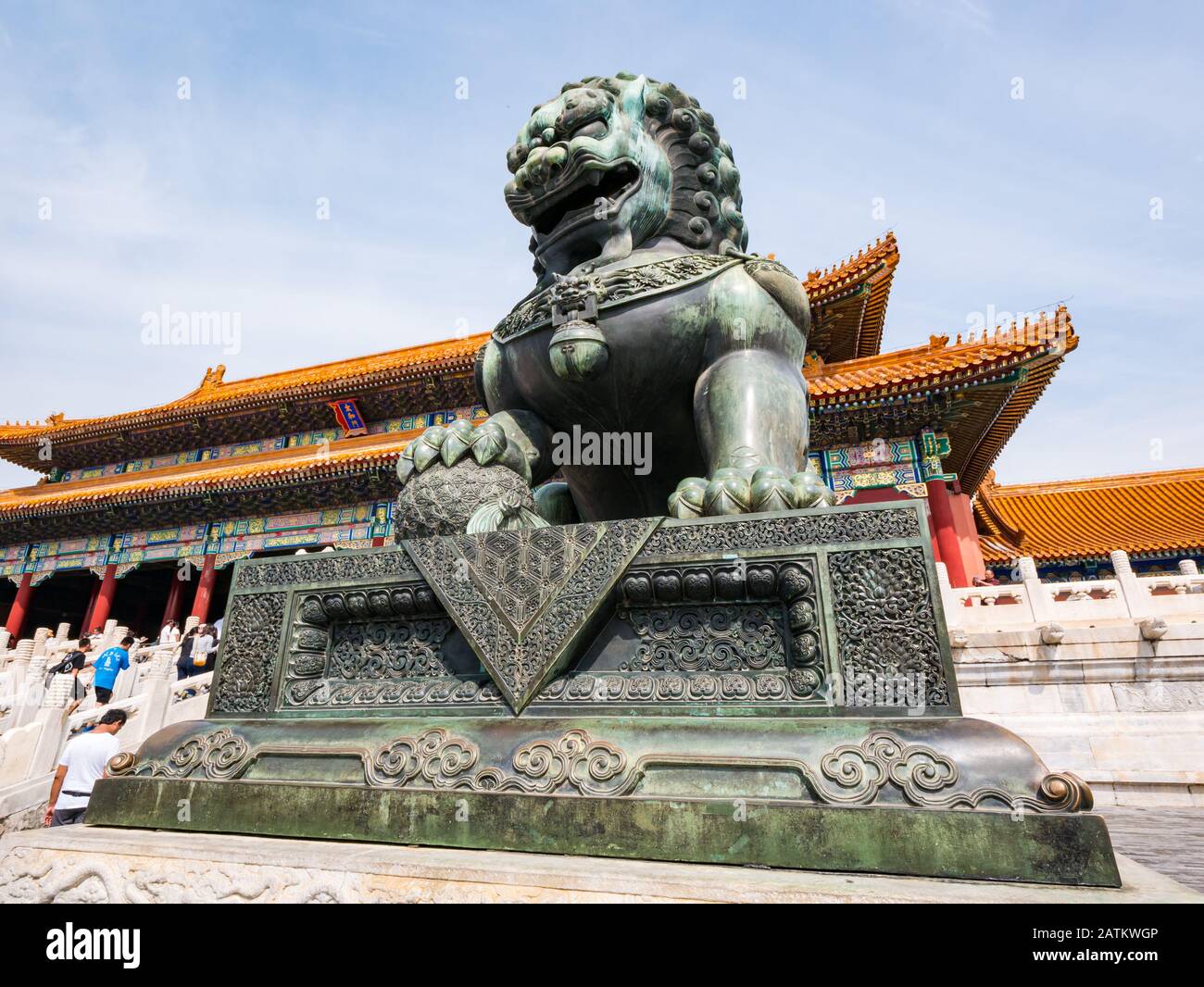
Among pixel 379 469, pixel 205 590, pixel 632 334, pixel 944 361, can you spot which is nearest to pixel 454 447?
pixel 632 334

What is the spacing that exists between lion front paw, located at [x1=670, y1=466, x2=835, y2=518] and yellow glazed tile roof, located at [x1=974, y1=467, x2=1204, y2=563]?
14704mm

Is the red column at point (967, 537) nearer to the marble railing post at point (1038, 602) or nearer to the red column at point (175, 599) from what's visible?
the marble railing post at point (1038, 602)

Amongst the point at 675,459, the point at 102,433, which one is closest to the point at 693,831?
the point at 675,459

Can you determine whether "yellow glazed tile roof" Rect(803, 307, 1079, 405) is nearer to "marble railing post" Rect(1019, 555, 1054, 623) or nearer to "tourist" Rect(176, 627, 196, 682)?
"marble railing post" Rect(1019, 555, 1054, 623)

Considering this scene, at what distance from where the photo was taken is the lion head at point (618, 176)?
7.71 feet

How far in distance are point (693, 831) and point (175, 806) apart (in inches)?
48.8

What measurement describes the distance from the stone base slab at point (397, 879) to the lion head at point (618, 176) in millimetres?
1795

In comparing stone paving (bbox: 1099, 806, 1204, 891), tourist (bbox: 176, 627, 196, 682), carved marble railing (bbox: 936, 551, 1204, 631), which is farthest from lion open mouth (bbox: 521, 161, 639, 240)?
tourist (bbox: 176, 627, 196, 682)

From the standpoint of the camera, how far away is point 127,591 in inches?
781

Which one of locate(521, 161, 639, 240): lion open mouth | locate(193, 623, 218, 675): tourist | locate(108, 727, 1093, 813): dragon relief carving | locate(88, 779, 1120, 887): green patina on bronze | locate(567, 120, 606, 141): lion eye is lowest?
locate(88, 779, 1120, 887): green patina on bronze

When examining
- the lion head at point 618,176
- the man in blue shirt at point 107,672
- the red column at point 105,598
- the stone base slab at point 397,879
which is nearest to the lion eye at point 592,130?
the lion head at point 618,176

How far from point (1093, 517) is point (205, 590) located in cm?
1995

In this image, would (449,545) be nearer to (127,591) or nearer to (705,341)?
(705,341)

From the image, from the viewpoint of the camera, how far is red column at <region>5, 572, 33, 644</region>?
624 inches
